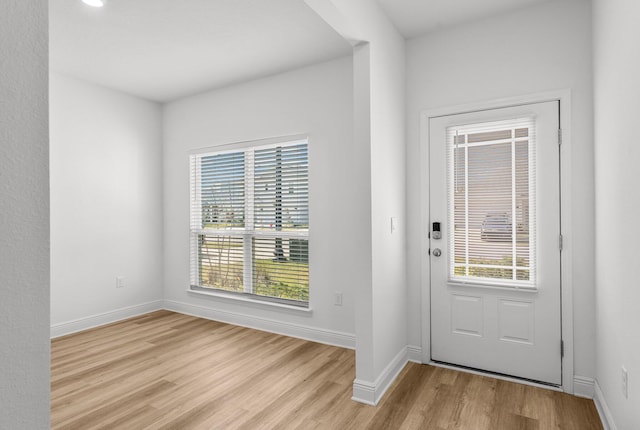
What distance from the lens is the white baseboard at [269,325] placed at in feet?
11.3

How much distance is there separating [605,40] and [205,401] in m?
3.34

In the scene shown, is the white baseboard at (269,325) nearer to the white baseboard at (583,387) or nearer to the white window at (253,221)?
the white window at (253,221)

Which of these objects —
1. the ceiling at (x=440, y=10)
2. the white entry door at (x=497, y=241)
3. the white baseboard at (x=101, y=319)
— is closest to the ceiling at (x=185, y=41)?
the ceiling at (x=440, y=10)

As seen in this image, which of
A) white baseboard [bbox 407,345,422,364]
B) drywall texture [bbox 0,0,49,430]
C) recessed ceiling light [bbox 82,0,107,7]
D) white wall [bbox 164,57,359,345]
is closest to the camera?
drywall texture [bbox 0,0,49,430]

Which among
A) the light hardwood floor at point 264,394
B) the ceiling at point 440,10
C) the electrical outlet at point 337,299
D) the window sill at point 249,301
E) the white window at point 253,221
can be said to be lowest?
the light hardwood floor at point 264,394

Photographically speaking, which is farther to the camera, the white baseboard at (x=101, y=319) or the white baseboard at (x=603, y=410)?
the white baseboard at (x=101, y=319)

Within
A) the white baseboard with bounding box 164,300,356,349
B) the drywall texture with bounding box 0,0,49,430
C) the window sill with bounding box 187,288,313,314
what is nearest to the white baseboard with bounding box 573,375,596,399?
the white baseboard with bounding box 164,300,356,349

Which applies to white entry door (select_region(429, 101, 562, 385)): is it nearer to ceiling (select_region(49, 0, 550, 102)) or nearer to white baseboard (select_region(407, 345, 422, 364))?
white baseboard (select_region(407, 345, 422, 364))

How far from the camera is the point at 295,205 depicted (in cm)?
377

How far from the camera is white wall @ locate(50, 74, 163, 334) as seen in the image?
148 inches

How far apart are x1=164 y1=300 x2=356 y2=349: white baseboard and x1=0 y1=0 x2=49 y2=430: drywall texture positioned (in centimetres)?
289

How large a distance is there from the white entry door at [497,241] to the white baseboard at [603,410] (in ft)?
0.76

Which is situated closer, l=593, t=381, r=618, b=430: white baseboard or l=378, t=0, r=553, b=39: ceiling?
l=593, t=381, r=618, b=430: white baseboard

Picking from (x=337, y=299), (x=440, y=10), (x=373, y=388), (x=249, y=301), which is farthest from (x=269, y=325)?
(x=440, y=10)
